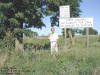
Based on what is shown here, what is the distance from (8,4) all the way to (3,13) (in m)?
0.74

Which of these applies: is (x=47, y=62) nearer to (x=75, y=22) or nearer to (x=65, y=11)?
(x=65, y=11)

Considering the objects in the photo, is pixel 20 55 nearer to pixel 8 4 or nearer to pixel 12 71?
pixel 12 71

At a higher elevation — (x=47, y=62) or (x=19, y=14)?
(x=19, y=14)

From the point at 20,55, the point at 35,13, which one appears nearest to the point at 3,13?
the point at 35,13

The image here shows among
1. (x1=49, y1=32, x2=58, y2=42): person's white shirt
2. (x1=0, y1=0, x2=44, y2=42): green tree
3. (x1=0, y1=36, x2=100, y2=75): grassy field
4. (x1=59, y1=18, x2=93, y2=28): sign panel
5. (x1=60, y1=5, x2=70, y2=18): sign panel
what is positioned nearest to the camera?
(x1=0, y1=36, x2=100, y2=75): grassy field

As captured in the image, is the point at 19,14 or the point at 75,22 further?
the point at 19,14

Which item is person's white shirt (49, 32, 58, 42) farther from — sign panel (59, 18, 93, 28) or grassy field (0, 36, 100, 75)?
sign panel (59, 18, 93, 28)

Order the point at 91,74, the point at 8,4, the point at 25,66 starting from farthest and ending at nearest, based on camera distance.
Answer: the point at 8,4, the point at 25,66, the point at 91,74

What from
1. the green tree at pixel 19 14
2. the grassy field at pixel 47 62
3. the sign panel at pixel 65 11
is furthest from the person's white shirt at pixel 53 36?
the green tree at pixel 19 14

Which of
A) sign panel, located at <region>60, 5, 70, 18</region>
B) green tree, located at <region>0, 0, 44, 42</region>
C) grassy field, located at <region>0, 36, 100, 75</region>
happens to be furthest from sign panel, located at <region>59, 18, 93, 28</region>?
green tree, located at <region>0, 0, 44, 42</region>

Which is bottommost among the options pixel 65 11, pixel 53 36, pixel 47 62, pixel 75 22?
pixel 47 62

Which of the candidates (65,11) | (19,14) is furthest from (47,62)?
(19,14)

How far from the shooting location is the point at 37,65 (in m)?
5.69

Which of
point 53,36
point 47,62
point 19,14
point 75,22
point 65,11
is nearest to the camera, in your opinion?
point 47,62
